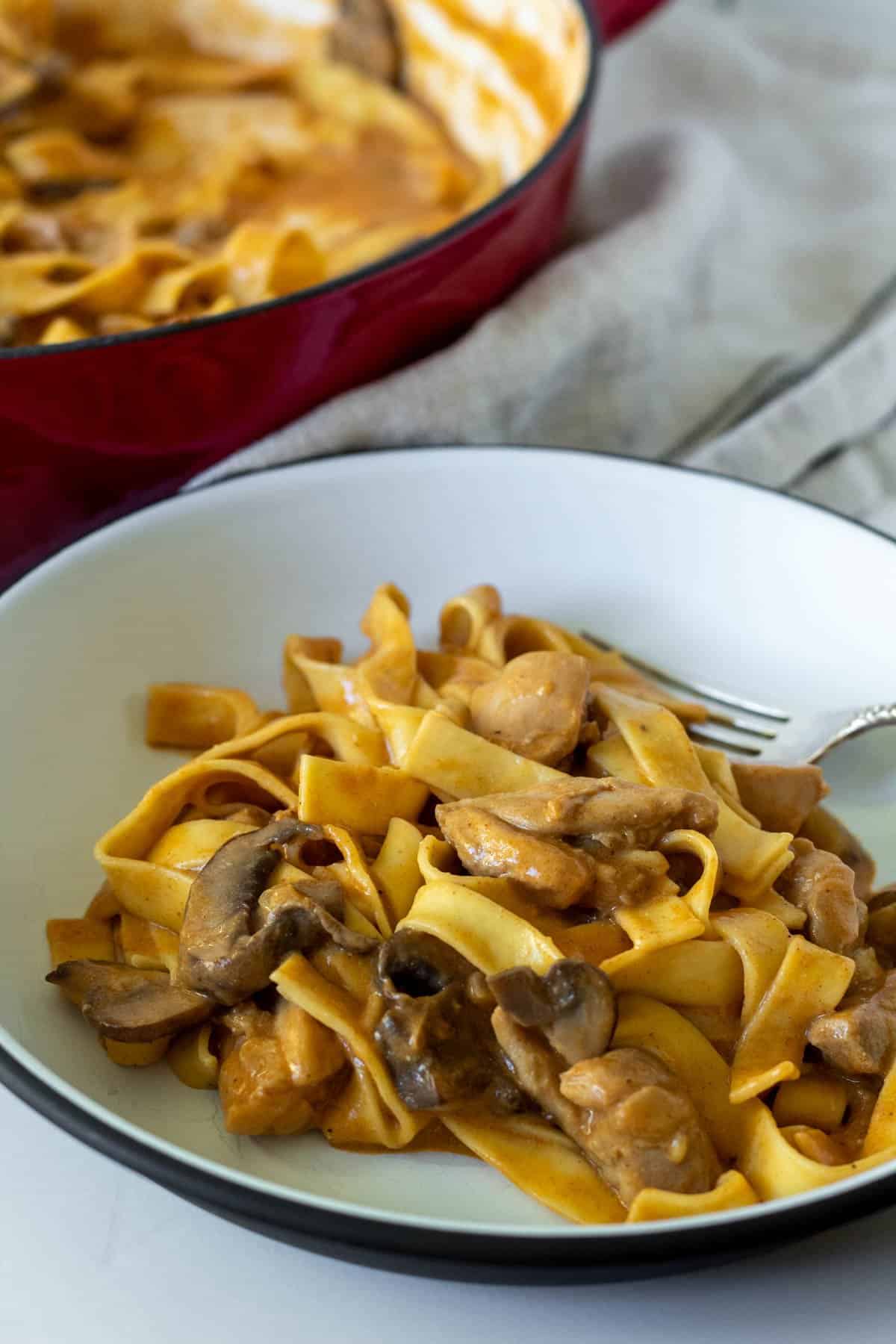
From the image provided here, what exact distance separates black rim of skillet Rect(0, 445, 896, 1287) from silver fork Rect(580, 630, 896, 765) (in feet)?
3.09

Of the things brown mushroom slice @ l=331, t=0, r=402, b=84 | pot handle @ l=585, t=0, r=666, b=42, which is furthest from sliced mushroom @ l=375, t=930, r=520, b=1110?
brown mushroom slice @ l=331, t=0, r=402, b=84

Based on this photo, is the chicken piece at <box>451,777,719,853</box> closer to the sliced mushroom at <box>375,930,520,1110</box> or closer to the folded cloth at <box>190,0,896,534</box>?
the sliced mushroom at <box>375,930,520,1110</box>

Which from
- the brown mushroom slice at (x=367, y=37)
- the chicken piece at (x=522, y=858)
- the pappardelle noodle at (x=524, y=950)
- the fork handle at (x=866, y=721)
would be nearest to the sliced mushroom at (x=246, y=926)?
the pappardelle noodle at (x=524, y=950)

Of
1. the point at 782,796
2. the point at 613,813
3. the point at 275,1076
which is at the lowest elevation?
the point at 275,1076

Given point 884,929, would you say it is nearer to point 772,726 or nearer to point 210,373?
point 772,726

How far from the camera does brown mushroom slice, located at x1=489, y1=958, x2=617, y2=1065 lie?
1781 mm

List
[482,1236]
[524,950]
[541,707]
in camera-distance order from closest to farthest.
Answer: [482,1236], [524,950], [541,707]

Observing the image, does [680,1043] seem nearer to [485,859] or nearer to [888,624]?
[485,859]

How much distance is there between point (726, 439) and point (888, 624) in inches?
32.9

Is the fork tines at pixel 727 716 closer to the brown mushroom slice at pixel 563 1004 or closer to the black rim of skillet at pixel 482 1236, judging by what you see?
the brown mushroom slice at pixel 563 1004

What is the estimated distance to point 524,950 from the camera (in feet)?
6.36

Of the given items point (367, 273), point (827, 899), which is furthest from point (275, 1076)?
point (367, 273)

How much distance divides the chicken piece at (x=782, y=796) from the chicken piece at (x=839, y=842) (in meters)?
0.04

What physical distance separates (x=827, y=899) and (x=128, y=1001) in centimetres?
94
